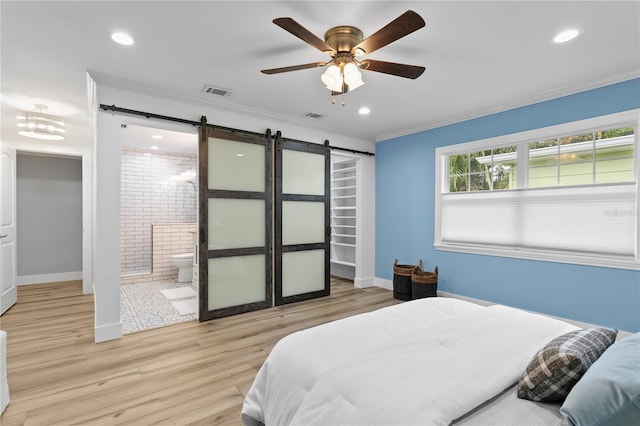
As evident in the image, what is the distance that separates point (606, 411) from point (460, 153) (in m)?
3.93

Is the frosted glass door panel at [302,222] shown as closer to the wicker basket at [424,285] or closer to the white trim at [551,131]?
the wicker basket at [424,285]

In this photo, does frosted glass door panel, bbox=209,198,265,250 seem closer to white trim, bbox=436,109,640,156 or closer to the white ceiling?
A: the white ceiling

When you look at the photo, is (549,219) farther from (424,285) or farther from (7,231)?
(7,231)

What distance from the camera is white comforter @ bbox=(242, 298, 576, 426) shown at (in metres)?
1.08

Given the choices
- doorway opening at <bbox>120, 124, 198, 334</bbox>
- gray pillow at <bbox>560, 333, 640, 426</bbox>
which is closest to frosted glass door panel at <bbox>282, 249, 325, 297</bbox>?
doorway opening at <bbox>120, 124, 198, 334</bbox>

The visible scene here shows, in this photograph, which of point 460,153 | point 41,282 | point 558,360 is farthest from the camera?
point 41,282

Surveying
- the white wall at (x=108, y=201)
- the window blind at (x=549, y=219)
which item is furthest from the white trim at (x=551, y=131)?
the white wall at (x=108, y=201)

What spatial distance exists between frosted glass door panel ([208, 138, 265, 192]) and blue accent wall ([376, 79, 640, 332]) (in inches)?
88.8

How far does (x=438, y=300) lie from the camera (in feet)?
7.61

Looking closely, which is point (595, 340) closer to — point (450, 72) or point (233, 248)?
point (450, 72)

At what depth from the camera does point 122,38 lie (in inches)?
96.1

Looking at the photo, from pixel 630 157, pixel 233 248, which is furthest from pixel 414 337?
pixel 630 157

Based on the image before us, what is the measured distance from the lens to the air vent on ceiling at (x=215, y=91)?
11.2ft

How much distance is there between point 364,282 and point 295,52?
12.6ft
